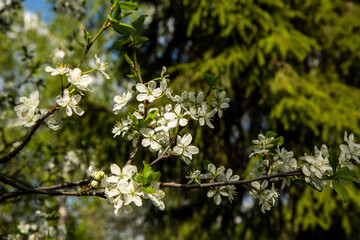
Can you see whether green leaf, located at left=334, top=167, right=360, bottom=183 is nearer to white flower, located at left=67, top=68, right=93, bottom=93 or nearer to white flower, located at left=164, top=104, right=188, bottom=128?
white flower, located at left=164, top=104, right=188, bottom=128

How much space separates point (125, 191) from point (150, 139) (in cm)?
23

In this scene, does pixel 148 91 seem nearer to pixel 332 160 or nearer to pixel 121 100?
pixel 121 100

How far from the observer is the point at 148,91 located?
1.19 metres

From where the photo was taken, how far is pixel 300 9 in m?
4.39

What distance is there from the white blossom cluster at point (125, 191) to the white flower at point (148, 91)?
0.89 feet

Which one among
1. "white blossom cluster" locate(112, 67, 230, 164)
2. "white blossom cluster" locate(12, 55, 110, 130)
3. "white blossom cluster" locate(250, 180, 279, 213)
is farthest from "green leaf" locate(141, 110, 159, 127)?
"white blossom cluster" locate(250, 180, 279, 213)

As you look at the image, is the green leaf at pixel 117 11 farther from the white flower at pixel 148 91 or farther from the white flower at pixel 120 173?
the white flower at pixel 120 173

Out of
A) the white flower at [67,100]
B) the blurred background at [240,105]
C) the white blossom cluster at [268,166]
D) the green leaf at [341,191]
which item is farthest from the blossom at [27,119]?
the blurred background at [240,105]

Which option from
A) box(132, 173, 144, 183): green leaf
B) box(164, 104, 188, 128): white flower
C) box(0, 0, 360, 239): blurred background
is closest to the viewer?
box(132, 173, 144, 183): green leaf

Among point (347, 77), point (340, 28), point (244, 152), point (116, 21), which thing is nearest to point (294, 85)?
point (244, 152)

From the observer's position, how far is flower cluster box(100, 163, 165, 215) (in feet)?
3.42

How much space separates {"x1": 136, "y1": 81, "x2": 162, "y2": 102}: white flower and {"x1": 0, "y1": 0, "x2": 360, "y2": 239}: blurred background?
5.88 feet

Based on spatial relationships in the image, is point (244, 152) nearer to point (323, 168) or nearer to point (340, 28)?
point (340, 28)

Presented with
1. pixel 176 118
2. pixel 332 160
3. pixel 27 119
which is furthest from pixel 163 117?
pixel 332 160
